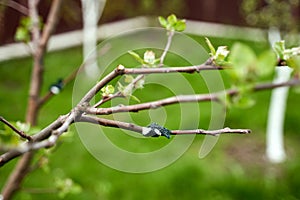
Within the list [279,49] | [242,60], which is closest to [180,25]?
[279,49]

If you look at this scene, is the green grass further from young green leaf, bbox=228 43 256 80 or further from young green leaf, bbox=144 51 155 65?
young green leaf, bbox=228 43 256 80

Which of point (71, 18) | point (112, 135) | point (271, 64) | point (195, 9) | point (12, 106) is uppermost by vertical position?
point (195, 9)

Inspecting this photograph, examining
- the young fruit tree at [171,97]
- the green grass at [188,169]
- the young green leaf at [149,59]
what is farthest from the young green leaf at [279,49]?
the green grass at [188,169]

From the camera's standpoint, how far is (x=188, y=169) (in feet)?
7.42

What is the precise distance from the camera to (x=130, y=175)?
225cm

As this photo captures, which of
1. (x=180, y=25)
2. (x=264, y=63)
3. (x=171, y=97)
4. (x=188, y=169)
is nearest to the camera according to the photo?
(x=264, y=63)

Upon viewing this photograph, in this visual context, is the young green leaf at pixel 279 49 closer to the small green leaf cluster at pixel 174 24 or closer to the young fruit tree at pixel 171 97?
the young fruit tree at pixel 171 97

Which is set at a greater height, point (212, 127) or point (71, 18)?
→ point (71, 18)

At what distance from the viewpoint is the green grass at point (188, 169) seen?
2051 millimetres

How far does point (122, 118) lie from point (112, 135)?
77.4 inches

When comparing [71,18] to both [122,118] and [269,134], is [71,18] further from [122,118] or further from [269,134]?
[122,118]

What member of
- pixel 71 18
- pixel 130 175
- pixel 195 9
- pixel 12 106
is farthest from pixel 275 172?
pixel 195 9

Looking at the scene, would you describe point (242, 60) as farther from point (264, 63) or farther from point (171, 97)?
point (171, 97)

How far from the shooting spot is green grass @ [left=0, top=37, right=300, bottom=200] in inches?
80.7
